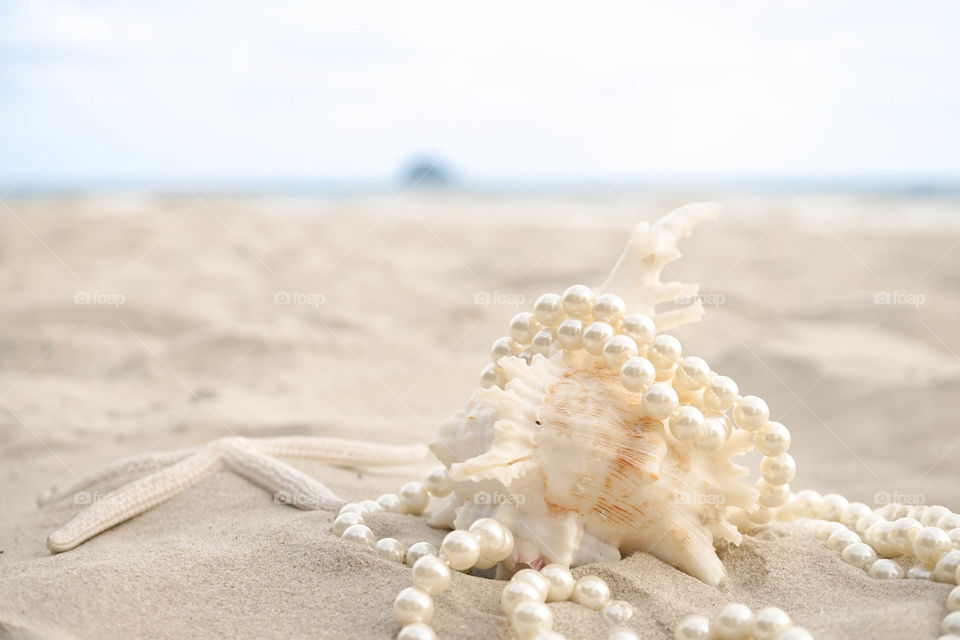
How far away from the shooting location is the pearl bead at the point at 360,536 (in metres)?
2.12

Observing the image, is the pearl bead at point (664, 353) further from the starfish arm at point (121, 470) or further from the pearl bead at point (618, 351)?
the starfish arm at point (121, 470)

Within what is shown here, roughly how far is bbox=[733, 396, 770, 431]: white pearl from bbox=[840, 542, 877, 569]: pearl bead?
42cm

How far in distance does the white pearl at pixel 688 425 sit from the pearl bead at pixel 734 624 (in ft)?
1.31

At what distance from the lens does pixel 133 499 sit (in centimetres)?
249

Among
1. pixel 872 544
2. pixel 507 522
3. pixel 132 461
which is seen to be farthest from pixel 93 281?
pixel 872 544

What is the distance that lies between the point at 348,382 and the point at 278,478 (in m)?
2.08

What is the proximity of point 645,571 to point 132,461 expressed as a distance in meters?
1.82

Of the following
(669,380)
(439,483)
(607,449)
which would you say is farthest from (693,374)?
(439,483)

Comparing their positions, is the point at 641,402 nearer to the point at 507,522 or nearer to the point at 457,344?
the point at 507,522

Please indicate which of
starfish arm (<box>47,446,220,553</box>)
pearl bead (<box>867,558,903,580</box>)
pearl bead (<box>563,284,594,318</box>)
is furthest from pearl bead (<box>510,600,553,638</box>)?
starfish arm (<box>47,446,220,553</box>)

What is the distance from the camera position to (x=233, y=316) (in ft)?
19.1

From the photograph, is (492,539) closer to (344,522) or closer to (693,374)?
(344,522)

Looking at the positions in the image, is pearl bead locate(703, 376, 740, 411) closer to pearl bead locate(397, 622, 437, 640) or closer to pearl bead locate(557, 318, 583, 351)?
pearl bead locate(557, 318, 583, 351)

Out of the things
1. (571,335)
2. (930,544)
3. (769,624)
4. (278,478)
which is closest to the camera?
(769,624)
